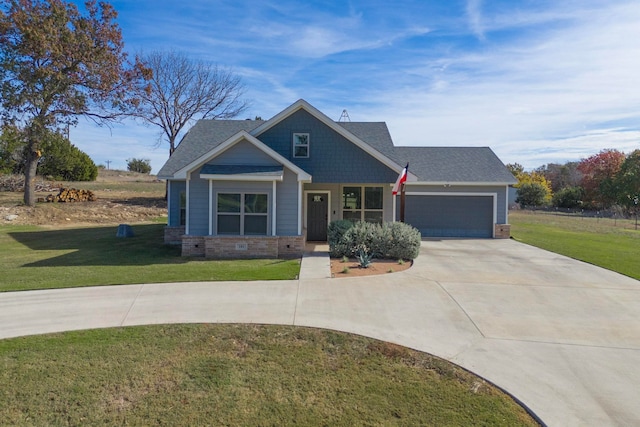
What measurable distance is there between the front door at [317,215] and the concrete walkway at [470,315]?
6033 millimetres

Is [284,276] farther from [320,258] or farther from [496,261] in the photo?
[496,261]

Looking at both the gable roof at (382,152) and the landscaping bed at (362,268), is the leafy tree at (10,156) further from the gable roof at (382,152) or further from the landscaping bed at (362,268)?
the landscaping bed at (362,268)

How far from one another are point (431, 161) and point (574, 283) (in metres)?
11.5

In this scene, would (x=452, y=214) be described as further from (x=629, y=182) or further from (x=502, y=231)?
(x=629, y=182)

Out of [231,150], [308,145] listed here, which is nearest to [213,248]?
[231,150]

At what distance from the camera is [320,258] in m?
12.1

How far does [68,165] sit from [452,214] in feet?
121

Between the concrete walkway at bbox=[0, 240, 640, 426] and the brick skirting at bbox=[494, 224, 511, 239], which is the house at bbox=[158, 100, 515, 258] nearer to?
the brick skirting at bbox=[494, 224, 511, 239]

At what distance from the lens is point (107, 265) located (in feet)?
35.4

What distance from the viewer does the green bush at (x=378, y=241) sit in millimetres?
11852

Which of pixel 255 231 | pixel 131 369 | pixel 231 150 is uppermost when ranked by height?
pixel 231 150

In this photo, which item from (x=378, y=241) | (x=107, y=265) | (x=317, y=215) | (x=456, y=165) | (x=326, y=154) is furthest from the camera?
A: (x=456, y=165)

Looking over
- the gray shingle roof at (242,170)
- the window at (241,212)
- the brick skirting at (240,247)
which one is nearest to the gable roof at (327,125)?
the gray shingle roof at (242,170)

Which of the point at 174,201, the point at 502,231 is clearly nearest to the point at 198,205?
the point at 174,201
